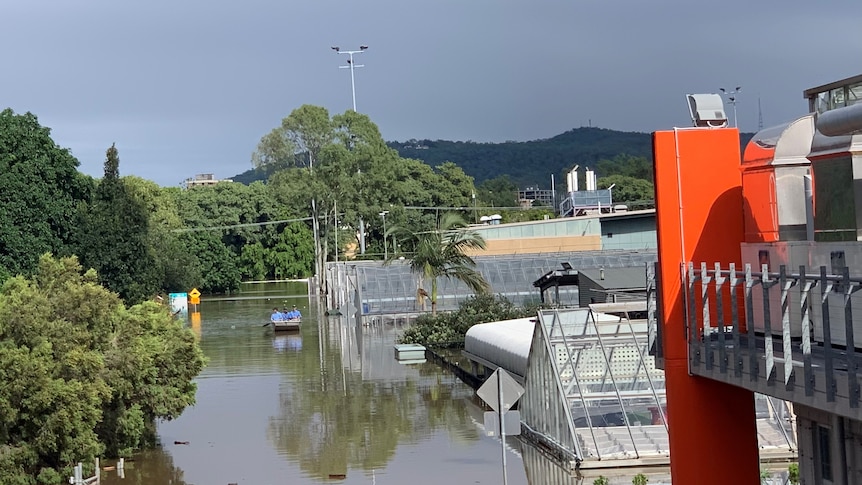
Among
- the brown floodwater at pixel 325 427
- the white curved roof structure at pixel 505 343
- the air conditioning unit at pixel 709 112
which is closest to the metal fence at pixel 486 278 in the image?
the brown floodwater at pixel 325 427

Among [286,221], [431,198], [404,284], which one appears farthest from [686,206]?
[431,198]

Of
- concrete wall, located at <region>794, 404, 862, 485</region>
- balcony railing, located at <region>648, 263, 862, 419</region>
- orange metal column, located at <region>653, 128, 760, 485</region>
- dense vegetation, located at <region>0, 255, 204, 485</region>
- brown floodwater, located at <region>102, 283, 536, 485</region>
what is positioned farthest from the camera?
brown floodwater, located at <region>102, 283, 536, 485</region>

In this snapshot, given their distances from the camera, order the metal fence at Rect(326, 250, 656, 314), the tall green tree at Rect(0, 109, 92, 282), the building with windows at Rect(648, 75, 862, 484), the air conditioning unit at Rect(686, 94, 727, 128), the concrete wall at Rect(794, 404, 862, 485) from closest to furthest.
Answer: the building with windows at Rect(648, 75, 862, 484), the concrete wall at Rect(794, 404, 862, 485), the air conditioning unit at Rect(686, 94, 727, 128), the tall green tree at Rect(0, 109, 92, 282), the metal fence at Rect(326, 250, 656, 314)

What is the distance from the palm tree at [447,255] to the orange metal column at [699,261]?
115 feet

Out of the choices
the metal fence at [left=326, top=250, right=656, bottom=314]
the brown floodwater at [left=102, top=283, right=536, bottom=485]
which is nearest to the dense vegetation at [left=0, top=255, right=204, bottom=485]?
the brown floodwater at [left=102, top=283, right=536, bottom=485]

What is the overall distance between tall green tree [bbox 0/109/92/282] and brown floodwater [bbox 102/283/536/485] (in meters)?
7.55

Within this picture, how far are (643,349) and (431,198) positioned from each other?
92335mm

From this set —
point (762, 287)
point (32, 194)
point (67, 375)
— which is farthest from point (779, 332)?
point (32, 194)

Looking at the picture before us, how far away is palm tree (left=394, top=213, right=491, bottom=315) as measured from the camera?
157 ft

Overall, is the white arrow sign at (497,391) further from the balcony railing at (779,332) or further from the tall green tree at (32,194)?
the tall green tree at (32,194)

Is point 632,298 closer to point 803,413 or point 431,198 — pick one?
point 803,413

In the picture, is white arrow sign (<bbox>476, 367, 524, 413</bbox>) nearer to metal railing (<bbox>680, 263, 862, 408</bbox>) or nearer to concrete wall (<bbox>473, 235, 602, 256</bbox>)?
metal railing (<bbox>680, 263, 862, 408</bbox>)

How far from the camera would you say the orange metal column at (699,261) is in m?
11.9

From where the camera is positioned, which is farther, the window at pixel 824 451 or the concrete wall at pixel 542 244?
the concrete wall at pixel 542 244
